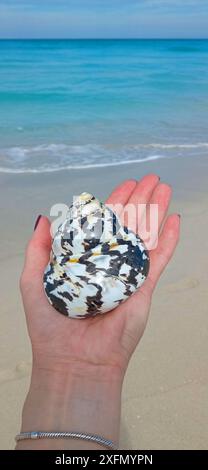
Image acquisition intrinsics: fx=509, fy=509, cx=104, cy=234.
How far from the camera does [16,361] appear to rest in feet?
11.5


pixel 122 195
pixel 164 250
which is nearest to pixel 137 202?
pixel 122 195

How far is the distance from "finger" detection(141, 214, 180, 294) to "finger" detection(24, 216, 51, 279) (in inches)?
23.2

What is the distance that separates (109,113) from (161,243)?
35.3 feet

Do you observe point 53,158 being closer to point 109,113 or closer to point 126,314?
point 109,113

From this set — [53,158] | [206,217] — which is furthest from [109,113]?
[206,217]

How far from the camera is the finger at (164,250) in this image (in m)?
2.85

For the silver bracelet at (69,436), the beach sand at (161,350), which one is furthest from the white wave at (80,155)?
the silver bracelet at (69,436)

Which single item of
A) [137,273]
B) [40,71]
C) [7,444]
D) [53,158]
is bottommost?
[7,444]

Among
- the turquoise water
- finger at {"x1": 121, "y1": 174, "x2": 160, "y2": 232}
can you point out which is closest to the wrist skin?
finger at {"x1": 121, "y1": 174, "x2": 160, "y2": 232}

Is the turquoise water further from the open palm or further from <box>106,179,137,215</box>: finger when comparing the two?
the open palm

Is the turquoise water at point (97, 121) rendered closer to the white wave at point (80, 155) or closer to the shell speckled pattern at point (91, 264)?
the white wave at point (80, 155)

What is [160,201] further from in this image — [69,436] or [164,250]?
[69,436]

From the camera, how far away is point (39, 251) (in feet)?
9.32

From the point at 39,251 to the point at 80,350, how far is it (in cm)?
65
